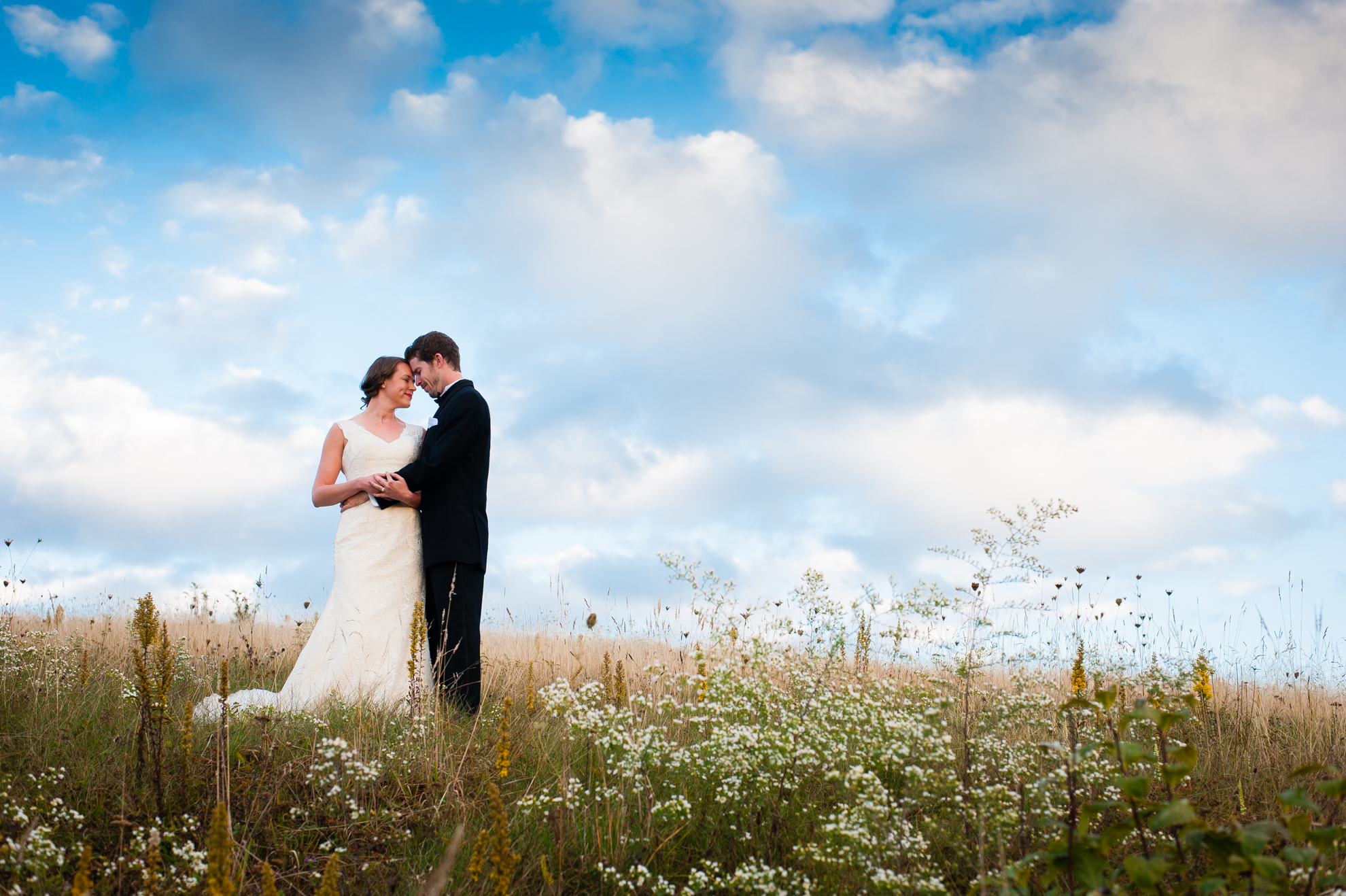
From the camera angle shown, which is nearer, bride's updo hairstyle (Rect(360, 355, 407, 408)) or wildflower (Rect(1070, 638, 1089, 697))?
wildflower (Rect(1070, 638, 1089, 697))

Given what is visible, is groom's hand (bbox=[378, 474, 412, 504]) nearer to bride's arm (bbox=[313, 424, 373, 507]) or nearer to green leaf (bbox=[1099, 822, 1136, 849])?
bride's arm (bbox=[313, 424, 373, 507])

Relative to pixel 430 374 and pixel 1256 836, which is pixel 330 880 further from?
pixel 430 374

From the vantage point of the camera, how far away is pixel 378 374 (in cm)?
728

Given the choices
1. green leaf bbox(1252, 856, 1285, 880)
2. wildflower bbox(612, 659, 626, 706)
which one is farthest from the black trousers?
green leaf bbox(1252, 856, 1285, 880)

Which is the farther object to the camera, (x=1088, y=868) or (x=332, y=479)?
(x=332, y=479)

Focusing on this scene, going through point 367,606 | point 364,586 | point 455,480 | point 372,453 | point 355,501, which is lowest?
point 367,606

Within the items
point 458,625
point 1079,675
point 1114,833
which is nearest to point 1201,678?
point 1079,675

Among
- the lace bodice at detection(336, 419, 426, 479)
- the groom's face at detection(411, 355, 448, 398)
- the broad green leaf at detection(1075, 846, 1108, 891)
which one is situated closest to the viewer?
the broad green leaf at detection(1075, 846, 1108, 891)

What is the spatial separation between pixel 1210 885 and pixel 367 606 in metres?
6.07

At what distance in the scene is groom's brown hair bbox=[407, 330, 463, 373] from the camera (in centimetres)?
721

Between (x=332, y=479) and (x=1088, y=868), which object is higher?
(x=332, y=479)

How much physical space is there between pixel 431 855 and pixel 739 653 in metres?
1.89

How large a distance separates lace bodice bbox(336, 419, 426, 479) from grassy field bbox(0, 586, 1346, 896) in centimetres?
218

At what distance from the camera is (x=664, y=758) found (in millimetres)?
Result: 4488
